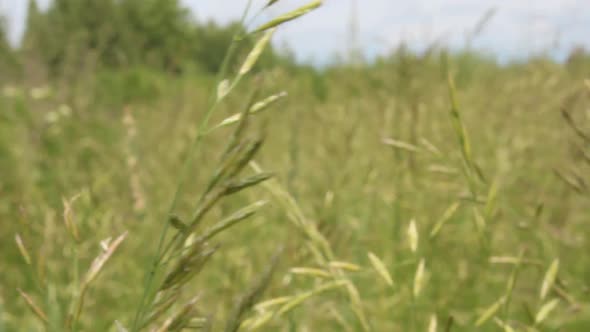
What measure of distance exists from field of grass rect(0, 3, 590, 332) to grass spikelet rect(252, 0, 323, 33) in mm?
42

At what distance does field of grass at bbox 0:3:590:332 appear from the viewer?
57 centimetres

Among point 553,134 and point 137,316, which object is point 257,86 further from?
point 553,134

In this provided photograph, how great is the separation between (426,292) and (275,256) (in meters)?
1.55

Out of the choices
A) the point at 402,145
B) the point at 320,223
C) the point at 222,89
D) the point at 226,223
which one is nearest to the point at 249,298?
the point at 226,223

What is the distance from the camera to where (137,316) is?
0.53 metres

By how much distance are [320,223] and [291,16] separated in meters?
0.65

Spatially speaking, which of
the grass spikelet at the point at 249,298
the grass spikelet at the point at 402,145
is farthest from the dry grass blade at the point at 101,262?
the grass spikelet at the point at 402,145

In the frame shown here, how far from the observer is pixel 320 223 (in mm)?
1183

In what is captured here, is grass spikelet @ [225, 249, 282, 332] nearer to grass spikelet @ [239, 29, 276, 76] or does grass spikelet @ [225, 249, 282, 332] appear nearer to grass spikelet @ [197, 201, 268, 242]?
grass spikelet @ [197, 201, 268, 242]

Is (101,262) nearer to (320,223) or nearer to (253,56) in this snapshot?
(253,56)

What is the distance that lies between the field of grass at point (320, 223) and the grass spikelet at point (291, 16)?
0.14 ft

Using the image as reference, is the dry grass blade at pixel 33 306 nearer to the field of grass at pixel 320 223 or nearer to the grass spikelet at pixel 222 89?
the field of grass at pixel 320 223

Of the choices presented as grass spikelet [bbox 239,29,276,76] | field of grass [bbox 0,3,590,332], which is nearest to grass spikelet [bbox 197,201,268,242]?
field of grass [bbox 0,3,590,332]

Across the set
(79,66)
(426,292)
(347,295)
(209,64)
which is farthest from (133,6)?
(347,295)
